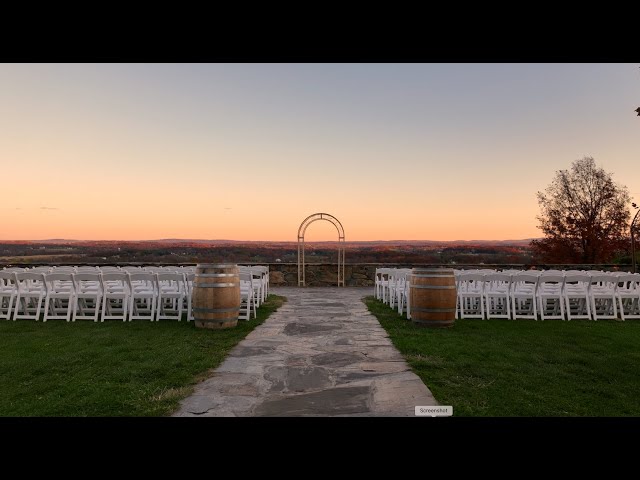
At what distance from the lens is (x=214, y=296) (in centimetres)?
662

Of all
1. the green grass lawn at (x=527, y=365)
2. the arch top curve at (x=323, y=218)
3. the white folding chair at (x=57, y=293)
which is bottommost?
the green grass lawn at (x=527, y=365)

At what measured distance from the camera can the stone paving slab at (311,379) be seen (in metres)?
3.17

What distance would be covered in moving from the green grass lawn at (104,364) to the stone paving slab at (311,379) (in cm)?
26

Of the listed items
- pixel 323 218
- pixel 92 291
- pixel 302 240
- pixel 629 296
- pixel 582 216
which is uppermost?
pixel 582 216

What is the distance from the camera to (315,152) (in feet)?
46.3

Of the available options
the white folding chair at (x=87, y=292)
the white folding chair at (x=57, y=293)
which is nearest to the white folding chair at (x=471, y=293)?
the white folding chair at (x=87, y=292)

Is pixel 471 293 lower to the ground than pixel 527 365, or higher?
higher

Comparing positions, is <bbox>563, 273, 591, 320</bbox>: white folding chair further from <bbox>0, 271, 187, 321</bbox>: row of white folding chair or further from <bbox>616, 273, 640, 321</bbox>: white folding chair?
<bbox>0, 271, 187, 321</bbox>: row of white folding chair

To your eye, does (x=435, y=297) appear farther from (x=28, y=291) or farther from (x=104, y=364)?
(x=28, y=291)

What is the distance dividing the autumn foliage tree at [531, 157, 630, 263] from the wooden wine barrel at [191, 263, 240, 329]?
18.1 metres

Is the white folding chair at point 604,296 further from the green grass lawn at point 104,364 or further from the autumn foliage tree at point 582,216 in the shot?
the autumn foliage tree at point 582,216

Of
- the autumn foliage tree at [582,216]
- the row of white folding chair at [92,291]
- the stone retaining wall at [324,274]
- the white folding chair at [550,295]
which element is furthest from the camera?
the autumn foliage tree at [582,216]

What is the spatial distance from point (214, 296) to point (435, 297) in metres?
3.34

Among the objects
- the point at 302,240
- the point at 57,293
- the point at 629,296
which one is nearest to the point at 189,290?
the point at 57,293
